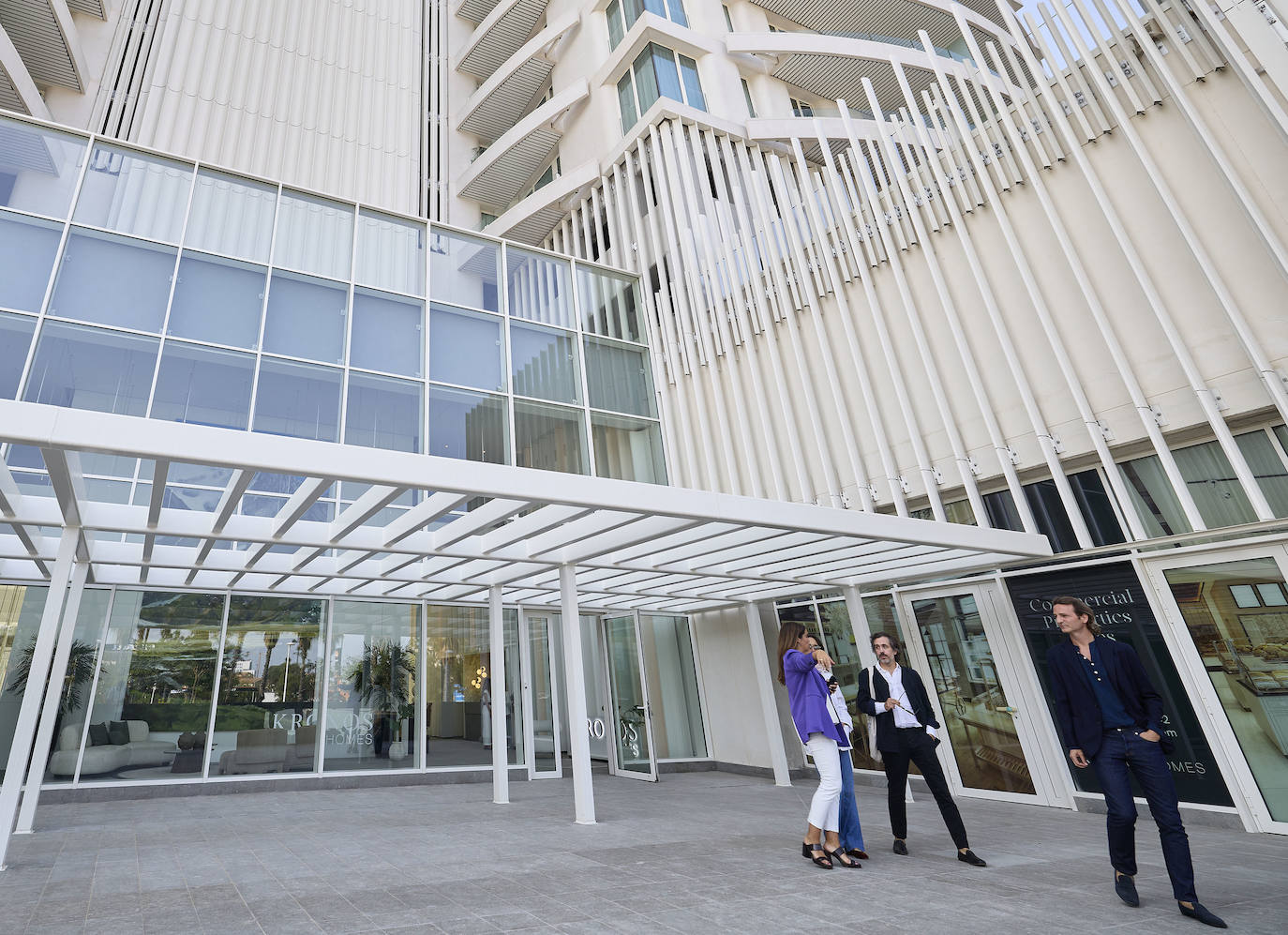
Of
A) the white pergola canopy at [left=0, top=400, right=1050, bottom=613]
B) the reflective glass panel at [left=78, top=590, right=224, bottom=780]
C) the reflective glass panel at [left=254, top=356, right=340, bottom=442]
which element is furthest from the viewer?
the reflective glass panel at [left=254, top=356, right=340, bottom=442]

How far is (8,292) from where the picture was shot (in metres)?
9.76

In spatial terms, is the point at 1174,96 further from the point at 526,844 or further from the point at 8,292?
the point at 8,292

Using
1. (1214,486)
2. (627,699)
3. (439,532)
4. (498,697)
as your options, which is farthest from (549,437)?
(1214,486)

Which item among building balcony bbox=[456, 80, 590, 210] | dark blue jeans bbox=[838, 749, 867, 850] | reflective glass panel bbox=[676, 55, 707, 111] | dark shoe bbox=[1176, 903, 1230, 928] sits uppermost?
A: building balcony bbox=[456, 80, 590, 210]

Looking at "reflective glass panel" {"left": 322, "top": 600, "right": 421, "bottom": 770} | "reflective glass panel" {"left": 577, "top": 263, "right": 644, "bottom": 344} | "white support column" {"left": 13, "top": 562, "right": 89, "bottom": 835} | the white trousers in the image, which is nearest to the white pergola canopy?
"white support column" {"left": 13, "top": 562, "right": 89, "bottom": 835}

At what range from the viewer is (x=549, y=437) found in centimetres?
1322

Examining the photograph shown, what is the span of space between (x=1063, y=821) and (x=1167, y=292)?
5826 millimetres

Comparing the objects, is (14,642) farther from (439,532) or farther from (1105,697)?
(1105,697)

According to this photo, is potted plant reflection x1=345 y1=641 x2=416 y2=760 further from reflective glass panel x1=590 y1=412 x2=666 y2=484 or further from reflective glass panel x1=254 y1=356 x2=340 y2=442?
reflective glass panel x1=590 y1=412 x2=666 y2=484

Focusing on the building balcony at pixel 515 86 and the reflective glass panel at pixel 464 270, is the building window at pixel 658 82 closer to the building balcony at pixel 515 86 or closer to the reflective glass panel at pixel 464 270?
the building balcony at pixel 515 86

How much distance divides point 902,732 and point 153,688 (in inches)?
402

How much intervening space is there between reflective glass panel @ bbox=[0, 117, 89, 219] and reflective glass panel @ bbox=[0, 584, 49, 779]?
5.78 m

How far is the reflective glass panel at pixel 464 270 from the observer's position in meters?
13.6

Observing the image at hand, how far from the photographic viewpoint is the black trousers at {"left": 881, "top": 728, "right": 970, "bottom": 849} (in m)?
5.23
